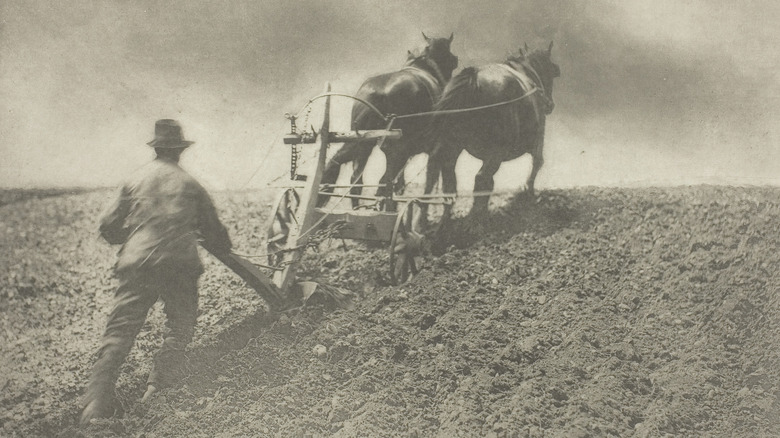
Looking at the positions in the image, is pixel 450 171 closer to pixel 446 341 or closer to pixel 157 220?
pixel 446 341

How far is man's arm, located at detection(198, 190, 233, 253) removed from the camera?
3334 mm

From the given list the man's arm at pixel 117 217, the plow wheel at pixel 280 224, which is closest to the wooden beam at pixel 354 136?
the plow wheel at pixel 280 224

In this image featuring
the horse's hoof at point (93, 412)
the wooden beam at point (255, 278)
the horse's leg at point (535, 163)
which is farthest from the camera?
the horse's leg at point (535, 163)

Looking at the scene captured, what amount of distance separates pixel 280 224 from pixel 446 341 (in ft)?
4.73

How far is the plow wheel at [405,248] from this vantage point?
14.3 ft

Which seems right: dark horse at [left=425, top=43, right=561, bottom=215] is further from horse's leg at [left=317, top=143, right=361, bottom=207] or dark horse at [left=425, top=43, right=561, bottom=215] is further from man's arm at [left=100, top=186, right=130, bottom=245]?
man's arm at [left=100, top=186, right=130, bottom=245]

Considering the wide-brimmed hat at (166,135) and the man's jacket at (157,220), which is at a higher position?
the wide-brimmed hat at (166,135)

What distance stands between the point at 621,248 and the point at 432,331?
5.73 ft

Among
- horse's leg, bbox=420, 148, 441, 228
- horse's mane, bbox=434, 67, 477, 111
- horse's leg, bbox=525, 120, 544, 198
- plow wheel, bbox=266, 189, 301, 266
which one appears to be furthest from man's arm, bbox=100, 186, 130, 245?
horse's leg, bbox=525, 120, 544, 198

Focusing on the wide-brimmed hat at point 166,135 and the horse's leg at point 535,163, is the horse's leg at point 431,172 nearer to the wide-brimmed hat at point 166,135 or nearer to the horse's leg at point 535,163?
the horse's leg at point 535,163

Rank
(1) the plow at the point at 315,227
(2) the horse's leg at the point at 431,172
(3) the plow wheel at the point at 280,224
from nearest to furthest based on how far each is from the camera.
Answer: (1) the plow at the point at 315,227 → (3) the plow wheel at the point at 280,224 → (2) the horse's leg at the point at 431,172

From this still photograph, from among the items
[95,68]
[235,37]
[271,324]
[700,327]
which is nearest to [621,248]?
[700,327]

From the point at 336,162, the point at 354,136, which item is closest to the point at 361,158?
the point at 336,162

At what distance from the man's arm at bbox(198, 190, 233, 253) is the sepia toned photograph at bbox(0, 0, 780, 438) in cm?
2
